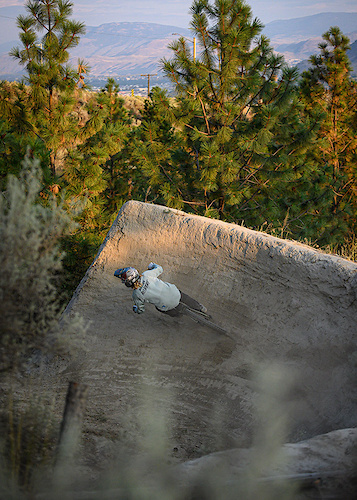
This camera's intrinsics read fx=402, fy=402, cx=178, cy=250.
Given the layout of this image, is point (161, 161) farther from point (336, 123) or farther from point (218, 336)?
point (336, 123)

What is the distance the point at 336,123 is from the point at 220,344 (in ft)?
34.6

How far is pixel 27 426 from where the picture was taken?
375 cm

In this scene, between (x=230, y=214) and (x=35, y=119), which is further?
(x=230, y=214)

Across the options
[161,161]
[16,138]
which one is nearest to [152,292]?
[16,138]

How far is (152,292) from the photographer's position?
5.18 meters

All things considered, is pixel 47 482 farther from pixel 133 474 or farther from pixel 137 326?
pixel 137 326

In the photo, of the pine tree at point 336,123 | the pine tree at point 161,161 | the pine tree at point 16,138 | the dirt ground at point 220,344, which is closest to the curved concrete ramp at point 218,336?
the dirt ground at point 220,344

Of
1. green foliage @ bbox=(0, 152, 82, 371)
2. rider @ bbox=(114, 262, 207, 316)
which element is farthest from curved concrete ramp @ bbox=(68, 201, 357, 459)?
green foliage @ bbox=(0, 152, 82, 371)

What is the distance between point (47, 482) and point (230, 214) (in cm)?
825

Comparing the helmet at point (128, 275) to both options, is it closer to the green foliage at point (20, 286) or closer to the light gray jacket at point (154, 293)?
the light gray jacket at point (154, 293)

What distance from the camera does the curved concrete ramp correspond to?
477 centimetres

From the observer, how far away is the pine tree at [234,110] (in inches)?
346

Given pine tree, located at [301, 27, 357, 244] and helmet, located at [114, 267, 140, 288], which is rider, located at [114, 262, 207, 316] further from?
pine tree, located at [301, 27, 357, 244]

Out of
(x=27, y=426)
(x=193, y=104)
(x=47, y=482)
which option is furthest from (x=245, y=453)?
(x=193, y=104)
